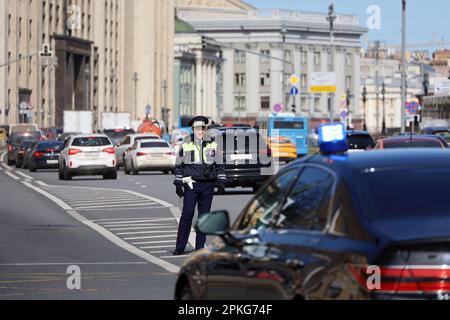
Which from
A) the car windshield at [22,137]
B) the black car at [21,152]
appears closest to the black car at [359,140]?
the black car at [21,152]

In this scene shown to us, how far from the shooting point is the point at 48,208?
3306 cm

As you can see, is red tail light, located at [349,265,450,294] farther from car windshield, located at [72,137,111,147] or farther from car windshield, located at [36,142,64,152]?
car windshield, located at [36,142,64,152]

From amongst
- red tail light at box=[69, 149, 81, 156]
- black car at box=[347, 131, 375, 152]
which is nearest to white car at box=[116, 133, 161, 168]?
red tail light at box=[69, 149, 81, 156]

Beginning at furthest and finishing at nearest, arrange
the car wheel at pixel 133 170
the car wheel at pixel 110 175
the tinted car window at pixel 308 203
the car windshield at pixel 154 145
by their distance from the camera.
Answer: the car windshield at pixel 154 145, the car wheel at pixel 133 170, the car wheel at pixel 110 175, the tinted car window at pixel 308 203

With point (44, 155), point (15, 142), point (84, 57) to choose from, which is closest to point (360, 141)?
point (44, 155)

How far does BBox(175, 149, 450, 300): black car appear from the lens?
7086mm

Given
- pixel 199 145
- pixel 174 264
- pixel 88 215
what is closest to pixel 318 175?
pixel 174 264

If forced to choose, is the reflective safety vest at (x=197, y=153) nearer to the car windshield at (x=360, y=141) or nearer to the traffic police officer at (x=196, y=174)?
the traffic police officer at (x=196, y=174)

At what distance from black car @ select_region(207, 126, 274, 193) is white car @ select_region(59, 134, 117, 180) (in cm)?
1318

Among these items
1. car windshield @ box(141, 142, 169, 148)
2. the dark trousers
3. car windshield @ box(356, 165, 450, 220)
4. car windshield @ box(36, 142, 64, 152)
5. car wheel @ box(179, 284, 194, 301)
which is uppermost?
car windshield @ box(356, 165, 450, 220)

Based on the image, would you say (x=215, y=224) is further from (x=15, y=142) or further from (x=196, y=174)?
(x=15, y=142)

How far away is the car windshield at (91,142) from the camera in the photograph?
2100 inches

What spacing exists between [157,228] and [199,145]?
6.27 m

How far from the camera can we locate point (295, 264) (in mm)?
7656
